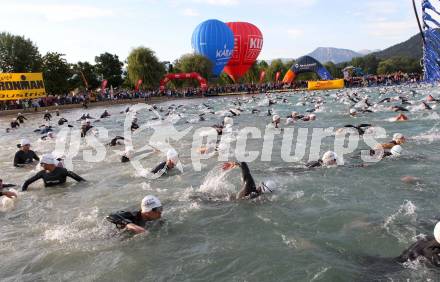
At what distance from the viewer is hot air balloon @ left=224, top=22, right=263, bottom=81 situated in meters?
78.4

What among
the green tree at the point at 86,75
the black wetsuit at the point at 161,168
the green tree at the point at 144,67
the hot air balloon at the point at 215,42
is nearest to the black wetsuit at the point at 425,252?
the black wetsuit at the point at 161,168

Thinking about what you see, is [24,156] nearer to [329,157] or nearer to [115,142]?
[115,142]

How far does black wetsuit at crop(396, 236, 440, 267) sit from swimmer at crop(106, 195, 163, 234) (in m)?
3.75

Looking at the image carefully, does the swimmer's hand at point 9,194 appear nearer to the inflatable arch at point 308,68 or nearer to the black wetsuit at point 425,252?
the black wetsuit at point 425,252

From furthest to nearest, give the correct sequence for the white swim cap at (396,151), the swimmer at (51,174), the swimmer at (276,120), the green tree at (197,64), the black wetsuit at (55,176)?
the green tree at (197,64), the swimmer at (276,120), the white swim cap at (396,151), the black wetsuit at (55,176), the swimmer at (51,174)

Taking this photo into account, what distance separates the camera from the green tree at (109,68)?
80.8 metres

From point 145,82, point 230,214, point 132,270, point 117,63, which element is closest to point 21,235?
point 132,270

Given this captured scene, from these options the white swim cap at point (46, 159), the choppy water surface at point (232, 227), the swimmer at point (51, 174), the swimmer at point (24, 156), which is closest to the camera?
the choppy water surface at point (232, 227)

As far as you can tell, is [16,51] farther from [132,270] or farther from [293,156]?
[132,270]

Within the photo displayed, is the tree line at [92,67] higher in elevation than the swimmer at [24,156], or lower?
higher

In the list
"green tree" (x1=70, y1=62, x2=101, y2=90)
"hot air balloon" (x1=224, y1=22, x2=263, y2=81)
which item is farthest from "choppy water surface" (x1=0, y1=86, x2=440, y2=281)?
"hot air balloon" (x1=224, y1=22, x2=263, y2=81)

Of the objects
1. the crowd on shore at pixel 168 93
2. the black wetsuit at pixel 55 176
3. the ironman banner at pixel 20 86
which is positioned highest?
the ironman banner at pixel 20 86

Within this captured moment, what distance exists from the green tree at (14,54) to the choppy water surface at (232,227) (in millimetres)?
48090

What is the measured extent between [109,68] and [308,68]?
127 feet
